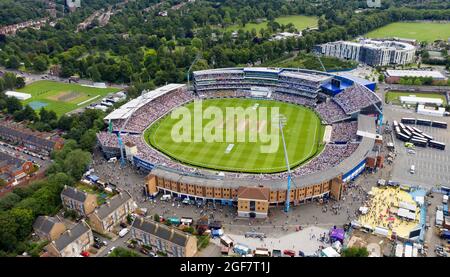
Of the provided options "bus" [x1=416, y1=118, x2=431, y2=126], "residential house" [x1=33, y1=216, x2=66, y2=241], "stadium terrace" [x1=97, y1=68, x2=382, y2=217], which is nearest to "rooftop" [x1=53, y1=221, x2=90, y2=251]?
"residential house" [x1=33, y1=216, x2=66, y2=241]

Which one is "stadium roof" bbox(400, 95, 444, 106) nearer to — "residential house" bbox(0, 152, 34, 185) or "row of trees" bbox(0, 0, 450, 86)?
"row of trees" bbox(0, 0, 450, 86)

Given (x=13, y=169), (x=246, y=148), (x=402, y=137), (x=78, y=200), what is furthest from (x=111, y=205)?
(x=402, y=137)

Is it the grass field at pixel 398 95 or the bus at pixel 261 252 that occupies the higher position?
the grass field at pixel 398 95

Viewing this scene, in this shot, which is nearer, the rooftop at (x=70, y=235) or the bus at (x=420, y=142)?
the rooftop at (x=70, y=235)

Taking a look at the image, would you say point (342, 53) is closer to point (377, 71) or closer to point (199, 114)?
point (377, 71)

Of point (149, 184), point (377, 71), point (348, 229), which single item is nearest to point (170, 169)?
point (149, 184)

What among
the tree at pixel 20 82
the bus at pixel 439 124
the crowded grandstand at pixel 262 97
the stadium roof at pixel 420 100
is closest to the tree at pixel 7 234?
the crowded grandstand at pixel 262 97

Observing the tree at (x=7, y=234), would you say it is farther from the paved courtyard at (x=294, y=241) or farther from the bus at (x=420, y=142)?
the bus at (x=420, y=142)
